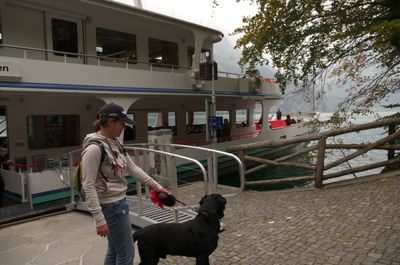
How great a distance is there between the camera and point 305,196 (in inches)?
280

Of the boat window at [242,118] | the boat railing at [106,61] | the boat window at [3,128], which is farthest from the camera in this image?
the boat window at [242,118]

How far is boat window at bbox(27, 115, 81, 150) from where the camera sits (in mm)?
11117

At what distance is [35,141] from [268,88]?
1215 cm

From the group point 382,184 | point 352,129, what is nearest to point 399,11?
point 352,129

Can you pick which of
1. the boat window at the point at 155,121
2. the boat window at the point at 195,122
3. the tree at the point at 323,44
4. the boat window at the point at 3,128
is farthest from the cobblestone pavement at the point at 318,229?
the boat window at the point at 195,122

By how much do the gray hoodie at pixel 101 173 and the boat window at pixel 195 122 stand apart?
47.8ft

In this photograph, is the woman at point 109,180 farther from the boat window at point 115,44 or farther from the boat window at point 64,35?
the boat window at point 115,44

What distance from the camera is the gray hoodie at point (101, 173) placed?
266 centimetres

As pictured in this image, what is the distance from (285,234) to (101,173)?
307 centimetres

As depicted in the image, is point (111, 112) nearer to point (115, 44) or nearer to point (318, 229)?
point (318, 229)

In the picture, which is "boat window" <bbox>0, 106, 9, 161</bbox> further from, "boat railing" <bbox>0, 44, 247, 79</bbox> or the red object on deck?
the red object on deck

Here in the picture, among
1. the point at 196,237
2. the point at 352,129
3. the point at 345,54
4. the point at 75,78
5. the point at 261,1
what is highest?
the point at 261,1

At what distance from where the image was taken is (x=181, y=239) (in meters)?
3.18

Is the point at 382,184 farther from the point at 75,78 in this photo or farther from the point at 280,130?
the point at 280,130
